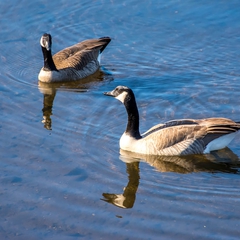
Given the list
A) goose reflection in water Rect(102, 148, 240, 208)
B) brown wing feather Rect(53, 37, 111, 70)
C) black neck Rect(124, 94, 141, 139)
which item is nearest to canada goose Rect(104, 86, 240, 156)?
black neck Rect(124, 94, 141, 139)

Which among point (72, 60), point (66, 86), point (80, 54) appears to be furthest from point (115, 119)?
point (80, 54)

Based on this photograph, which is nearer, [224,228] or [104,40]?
[224,228]

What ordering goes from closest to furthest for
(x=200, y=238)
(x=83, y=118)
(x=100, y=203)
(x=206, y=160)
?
(x=200, y=238) < (x=100, y=203) < (x=206, y=160) < (x=83, y=118)

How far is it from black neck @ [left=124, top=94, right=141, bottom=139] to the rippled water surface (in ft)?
1.39

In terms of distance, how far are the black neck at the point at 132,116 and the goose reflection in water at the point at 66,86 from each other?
2.29 m

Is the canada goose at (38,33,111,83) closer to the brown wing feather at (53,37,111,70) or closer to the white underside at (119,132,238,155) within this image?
the brown wing feather at (53,37,111,70)

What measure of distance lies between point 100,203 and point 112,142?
247 cm

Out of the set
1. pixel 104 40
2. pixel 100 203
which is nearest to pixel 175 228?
pixel 100 203

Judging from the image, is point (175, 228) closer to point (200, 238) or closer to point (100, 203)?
point (200, 238)

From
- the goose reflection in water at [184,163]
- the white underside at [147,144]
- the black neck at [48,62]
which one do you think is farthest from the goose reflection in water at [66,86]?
the goose reflection in water at [184,163]

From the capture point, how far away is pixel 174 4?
1842 centimetres

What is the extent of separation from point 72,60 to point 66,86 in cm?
120

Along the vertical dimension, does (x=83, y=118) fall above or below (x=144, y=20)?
below

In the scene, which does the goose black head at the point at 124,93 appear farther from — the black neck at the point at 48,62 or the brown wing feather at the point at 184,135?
the black neck at the point at 48,62
